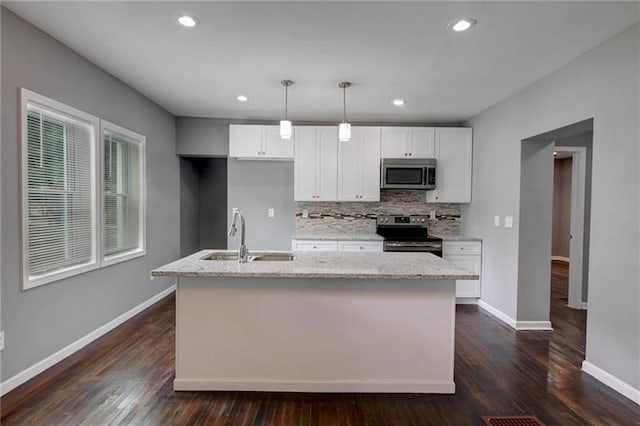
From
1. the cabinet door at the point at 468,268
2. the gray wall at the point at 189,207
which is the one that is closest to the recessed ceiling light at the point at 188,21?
the gray wall at the point at 189,207

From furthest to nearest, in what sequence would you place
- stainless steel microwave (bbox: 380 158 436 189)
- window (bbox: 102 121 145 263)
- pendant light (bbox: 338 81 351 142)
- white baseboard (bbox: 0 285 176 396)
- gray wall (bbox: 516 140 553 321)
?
stainless steel microwave (bbox: 380 158 436 189), gray wall (bbox: 516 140 553 321), window (bbox: 102 121 145 263), pendant light (bbox: 338 81 351 142), white baseboard (bbox: 0 285 176 396)

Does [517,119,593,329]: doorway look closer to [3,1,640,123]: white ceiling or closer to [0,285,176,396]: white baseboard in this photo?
[3,1,640,123]: white ceiling

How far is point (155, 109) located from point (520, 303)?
15.8 feet

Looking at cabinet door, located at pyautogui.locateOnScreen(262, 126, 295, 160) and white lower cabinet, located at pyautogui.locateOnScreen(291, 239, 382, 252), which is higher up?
cabinet door, located at pyautogui.locateOnScreen(262, 126, 295, 160)

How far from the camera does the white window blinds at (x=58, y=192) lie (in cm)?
234

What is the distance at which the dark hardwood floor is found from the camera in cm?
194

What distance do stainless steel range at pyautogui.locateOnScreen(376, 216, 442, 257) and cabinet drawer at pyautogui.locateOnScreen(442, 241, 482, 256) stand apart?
14 centimetres

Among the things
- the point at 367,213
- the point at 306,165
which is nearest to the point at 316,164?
the point at 306,165

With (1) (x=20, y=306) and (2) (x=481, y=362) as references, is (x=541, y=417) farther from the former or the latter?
(1) (x=20, y=306)

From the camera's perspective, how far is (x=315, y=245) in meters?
4.21

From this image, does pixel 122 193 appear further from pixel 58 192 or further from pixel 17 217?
pixel 17 217

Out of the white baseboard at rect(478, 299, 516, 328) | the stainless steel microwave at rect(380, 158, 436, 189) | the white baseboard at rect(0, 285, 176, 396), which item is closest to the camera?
the white baseboard at rect(0, 285, 176, 396)

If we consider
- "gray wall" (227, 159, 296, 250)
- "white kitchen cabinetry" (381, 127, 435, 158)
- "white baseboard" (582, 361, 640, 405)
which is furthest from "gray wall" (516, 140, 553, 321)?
"gray wall" (227, 159, 296, 250)

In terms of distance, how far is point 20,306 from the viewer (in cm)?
221
